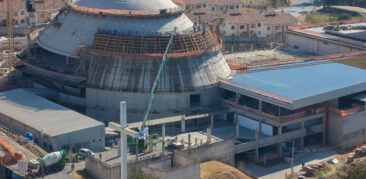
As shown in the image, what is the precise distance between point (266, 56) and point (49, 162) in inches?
2464

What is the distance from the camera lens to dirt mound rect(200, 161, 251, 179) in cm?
9931

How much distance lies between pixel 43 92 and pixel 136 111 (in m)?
16.3

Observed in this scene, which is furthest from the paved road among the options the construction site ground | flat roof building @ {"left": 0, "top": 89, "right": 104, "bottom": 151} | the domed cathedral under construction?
the construction site ground

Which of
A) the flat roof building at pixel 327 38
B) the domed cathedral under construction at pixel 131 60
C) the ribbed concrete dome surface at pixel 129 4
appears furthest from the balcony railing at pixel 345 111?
the ribbed concrete dome surface at pixel 129 4

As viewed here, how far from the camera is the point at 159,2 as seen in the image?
12344 cm

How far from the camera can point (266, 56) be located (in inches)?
5812

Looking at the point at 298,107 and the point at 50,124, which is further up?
the point at 298,107

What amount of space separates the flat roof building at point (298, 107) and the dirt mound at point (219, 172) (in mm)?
6580

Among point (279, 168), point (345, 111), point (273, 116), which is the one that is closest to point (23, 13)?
point (273, 116)

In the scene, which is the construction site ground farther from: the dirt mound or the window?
the dirt mound

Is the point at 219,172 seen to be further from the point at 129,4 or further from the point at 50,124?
the point at 129,4

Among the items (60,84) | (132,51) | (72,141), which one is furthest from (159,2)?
(72,141)

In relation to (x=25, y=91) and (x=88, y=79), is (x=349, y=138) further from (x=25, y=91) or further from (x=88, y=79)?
(x=25, y=91)

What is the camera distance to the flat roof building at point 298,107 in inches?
4405
